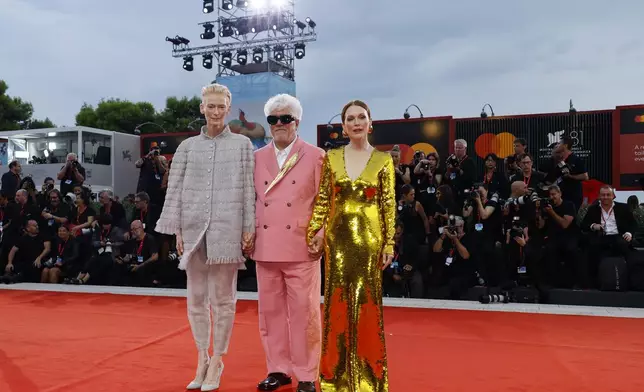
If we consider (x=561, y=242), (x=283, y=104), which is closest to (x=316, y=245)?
(x=283, y=104)

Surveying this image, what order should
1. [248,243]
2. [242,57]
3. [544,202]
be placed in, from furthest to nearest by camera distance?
[242,57] → [544,202] → [248,243]

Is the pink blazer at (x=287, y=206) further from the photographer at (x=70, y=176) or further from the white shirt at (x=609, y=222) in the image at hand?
the photographer at (x=70, y=176)

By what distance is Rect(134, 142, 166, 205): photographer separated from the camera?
9.29 meters

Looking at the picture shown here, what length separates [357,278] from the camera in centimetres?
299

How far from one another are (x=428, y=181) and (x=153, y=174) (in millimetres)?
4543

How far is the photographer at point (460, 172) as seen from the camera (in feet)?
25.3

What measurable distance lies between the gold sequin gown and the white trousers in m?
0.67

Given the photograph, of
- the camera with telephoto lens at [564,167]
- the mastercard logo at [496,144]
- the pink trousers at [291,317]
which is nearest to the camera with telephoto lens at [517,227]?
the camera with telephoto lens at [564,167]

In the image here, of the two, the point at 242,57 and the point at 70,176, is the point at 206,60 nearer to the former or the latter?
the point at 242,57

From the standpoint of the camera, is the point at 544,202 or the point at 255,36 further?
the point at 255,36

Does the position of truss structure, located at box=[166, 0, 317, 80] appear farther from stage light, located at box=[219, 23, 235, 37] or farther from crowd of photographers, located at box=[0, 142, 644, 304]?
crowd of photographers, located at box=[0, 142, 644, 304]

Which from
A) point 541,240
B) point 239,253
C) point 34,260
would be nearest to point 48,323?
point 239,253

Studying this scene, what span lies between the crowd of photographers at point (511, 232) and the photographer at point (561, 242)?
0.04ft

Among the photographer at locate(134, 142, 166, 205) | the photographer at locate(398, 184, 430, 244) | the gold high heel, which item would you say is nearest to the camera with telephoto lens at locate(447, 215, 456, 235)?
the photographer at locate(398, 184, 430, 244)
